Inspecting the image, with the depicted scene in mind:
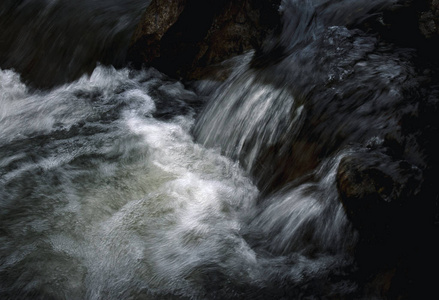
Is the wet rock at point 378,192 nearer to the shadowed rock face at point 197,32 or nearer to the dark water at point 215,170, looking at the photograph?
the dark water at point 215,170

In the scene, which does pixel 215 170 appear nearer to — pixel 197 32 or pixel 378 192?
pixel 378 192

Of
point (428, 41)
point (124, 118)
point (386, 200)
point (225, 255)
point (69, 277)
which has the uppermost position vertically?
point (428, 41)

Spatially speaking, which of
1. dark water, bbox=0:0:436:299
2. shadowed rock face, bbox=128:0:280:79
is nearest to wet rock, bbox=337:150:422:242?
dark water, bbox=0:0:436:299

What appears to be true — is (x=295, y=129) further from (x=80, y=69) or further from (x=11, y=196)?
(x=80, y=69)

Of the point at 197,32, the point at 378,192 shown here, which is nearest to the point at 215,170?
the point at 378,192

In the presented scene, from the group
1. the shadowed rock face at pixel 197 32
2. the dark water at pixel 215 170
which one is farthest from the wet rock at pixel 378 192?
the shadowed rock face at pixel 197 32

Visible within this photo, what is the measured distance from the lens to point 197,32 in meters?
5.74

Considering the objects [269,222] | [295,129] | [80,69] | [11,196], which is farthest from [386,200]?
[80,69]

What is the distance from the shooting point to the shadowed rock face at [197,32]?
5398 mm

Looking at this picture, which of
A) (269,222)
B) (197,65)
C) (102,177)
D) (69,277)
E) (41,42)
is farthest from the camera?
(41,42)

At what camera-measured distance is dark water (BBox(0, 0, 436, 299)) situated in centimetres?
312

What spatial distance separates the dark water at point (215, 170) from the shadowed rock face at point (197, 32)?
19 centimetres

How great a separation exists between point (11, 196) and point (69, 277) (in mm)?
1172

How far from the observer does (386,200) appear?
2.74m
